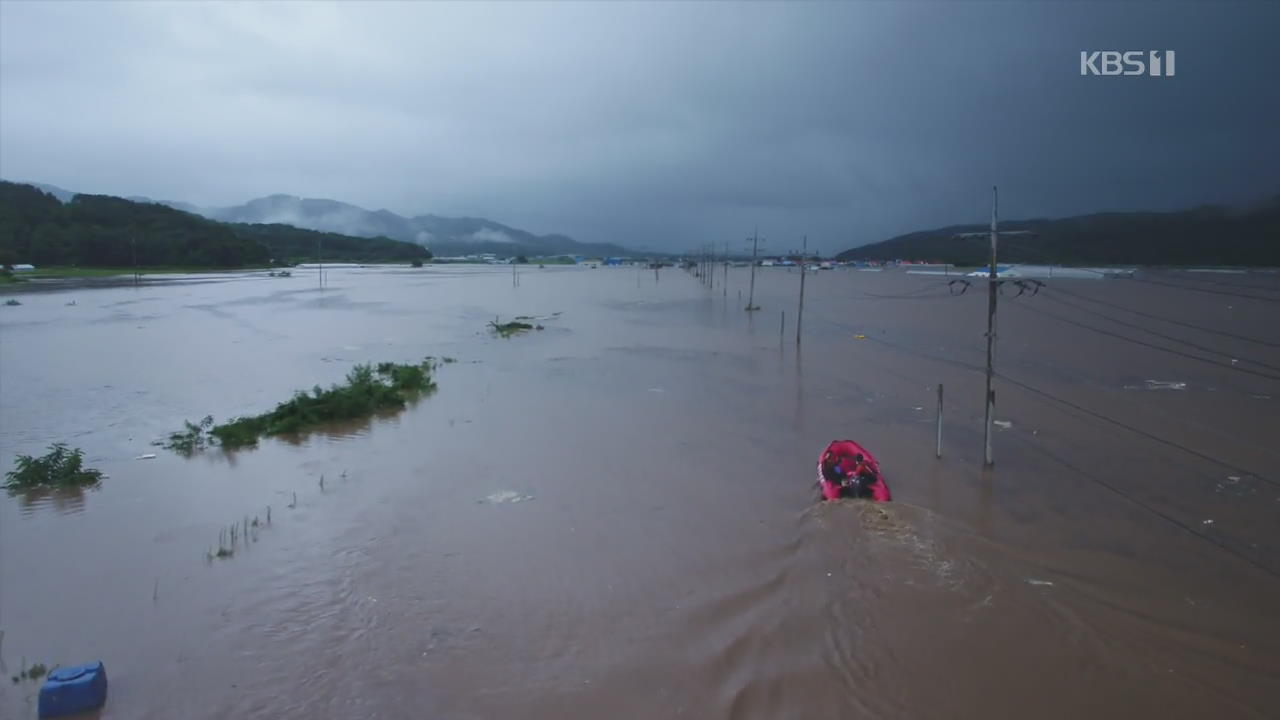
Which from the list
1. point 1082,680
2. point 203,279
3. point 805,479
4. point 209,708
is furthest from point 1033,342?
point 203,279

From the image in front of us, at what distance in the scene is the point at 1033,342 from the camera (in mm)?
29672

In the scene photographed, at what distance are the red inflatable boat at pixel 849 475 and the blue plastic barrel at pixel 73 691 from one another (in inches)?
322

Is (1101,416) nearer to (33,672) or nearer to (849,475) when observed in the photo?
(849,475)

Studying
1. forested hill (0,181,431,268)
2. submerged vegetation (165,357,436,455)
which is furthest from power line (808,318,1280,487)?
forested hill (0,181,431,268)

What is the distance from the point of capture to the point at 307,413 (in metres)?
14.6

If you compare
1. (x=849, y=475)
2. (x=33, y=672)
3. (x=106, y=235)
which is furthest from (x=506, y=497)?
(x=106, y=235)

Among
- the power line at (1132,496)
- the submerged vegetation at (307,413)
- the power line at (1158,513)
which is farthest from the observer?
the submerged vegetation at (307,413)

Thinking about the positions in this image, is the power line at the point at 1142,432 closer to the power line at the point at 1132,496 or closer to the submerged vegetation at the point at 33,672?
the power line at the point at 1132,496

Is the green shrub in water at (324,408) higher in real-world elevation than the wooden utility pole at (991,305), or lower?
lower

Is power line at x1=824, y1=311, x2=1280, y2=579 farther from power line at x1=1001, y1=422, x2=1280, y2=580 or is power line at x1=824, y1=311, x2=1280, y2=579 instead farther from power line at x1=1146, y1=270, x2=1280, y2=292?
power line at x1=1146, y1=270, x2=1280, y2=292

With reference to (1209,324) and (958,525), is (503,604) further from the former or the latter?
(1209,324)

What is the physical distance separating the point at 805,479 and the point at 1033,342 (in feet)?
76.3

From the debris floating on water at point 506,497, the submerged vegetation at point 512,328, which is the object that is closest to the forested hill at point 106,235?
the submerged vegetation at point 512,328

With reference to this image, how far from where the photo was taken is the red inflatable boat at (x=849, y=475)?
976 cm
